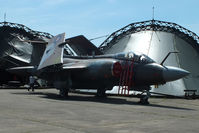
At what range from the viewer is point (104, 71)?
1688cm

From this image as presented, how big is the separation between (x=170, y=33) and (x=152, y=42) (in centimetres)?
394

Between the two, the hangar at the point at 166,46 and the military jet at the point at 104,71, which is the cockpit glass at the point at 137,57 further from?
the hangar at the point at 166,46

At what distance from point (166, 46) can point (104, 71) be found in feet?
43.5

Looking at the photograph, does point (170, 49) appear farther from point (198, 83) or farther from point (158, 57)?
point (198, 83)

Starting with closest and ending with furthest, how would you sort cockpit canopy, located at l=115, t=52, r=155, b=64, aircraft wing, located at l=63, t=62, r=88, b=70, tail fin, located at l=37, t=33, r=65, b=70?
cockpit canopy, located at l=115, t=52, r=155, b=64 → tail fin, located at l=37, t=33, r=65, b=70 → aircraft wing, located at l=63, t=62, r=88, b=70

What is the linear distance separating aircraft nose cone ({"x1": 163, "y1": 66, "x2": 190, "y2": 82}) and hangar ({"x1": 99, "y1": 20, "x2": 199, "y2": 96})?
702 centimetres

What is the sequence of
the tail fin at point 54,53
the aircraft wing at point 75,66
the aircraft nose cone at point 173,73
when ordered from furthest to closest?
the aircraft wing at point 75,66, the tail fin at point 54,53, the aircraft nose cone at point 173,73

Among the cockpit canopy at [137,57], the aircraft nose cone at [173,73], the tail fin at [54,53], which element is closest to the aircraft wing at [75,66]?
the tail fin at [54,53]

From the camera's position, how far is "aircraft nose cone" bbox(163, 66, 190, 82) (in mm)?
14084

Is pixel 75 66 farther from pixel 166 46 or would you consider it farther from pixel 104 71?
pixel 166 46

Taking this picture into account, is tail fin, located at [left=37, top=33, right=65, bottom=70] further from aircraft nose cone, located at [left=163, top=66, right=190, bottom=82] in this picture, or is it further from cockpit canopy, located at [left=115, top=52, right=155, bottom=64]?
aircraft nose cone, located at [left=163, top=66, right=190, bottom=82]

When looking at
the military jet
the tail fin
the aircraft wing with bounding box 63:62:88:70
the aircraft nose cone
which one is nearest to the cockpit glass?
the military jet

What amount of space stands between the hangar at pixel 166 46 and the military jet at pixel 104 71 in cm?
596

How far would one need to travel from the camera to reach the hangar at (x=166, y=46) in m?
22.8
